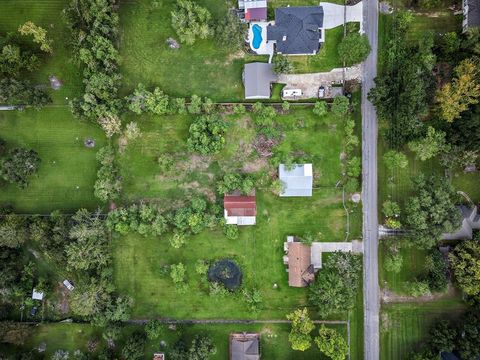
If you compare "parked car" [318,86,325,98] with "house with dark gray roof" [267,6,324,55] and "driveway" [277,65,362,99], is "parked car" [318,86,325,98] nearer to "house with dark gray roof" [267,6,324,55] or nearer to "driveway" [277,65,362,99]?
"driveway" [277,65,362,99]

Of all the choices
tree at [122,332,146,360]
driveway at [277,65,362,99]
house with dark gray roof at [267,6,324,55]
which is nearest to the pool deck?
house with dark gray roof at [267,6,324,55]

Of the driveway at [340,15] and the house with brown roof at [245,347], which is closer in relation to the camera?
the house with brown roof at [245,347]

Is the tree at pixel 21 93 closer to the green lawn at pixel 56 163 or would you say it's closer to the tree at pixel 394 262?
the green lawn at pixel 56 163

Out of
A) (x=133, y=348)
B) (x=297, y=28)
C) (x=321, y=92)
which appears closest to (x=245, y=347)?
(x=133, y=348)

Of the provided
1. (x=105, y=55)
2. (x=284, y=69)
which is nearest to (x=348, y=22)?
(x=284, y=69)

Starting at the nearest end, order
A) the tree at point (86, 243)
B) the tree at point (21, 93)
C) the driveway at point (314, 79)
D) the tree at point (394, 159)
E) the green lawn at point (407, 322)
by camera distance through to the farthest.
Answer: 1. the tree at point (86, 243)
2. the tree at point (394, 159)
3. the tree at point (21, 93)
4. the green lawn at point (407, 322)
5. the driveway at point (314, 79)

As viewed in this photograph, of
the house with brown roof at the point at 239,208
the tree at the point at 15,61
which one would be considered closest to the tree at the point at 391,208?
the house with brown roof at the point at 239,208

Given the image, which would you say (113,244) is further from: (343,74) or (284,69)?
(343,74)
